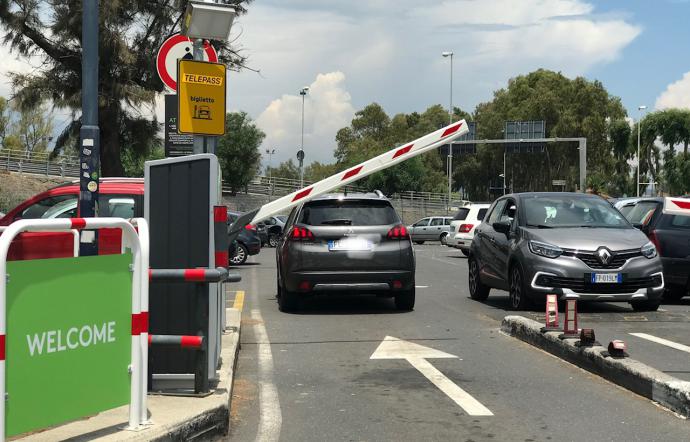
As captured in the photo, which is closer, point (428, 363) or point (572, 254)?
point (428, 363)

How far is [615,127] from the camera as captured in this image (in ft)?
266

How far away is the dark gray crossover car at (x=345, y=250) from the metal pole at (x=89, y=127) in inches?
143

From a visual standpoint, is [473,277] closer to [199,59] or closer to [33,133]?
[199,59]

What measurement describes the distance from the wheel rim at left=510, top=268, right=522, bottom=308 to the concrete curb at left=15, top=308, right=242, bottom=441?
6392 mm

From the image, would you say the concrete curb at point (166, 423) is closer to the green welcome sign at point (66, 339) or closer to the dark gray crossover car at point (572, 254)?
the green welcome sign at point (66, 339)

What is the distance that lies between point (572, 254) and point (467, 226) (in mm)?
16288

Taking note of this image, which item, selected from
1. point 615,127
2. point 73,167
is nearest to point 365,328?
point 73,167

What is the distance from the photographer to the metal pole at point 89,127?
816 cm

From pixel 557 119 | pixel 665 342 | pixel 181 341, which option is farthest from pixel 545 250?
pixel 557 119

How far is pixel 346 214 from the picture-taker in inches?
457

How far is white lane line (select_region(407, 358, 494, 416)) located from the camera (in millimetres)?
6090

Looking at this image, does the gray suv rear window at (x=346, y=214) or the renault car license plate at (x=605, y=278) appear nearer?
the renault car license plate at (x=605, y=278)

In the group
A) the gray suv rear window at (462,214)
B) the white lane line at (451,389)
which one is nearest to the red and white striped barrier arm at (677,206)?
the white lane line at (451,389)

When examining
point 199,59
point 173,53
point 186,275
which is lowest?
point 186,275
